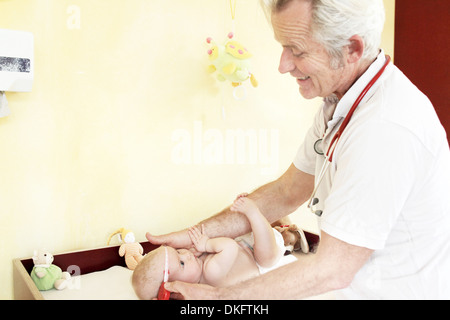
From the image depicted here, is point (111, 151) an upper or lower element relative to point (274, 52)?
lower

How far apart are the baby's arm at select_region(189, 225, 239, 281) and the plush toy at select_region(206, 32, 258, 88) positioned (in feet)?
2.37

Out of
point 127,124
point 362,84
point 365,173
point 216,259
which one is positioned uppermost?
point 362,84

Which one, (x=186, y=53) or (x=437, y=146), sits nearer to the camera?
(x=437, y=146)

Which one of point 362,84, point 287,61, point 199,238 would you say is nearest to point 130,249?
point 199,238

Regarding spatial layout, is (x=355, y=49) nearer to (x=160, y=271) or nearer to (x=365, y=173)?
(x=365, y=173)

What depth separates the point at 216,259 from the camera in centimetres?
138

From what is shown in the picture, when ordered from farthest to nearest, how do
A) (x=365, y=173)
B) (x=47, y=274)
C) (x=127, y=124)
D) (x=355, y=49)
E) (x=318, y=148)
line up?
(x=127, y=124) < (x=47, y=274) < (x=318, y=148) < (x=355, y=49) < (x=365, y=173)

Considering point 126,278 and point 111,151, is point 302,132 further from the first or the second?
point 126,278

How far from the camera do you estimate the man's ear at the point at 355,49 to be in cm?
111

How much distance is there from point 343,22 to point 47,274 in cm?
120

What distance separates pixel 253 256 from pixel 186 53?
3.03ft
